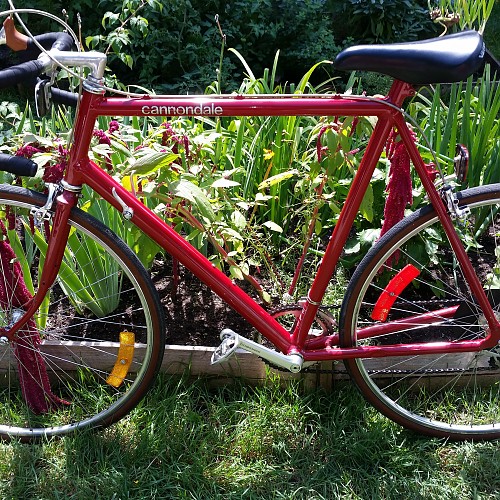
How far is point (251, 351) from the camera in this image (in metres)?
2.09

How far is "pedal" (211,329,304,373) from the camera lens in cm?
205

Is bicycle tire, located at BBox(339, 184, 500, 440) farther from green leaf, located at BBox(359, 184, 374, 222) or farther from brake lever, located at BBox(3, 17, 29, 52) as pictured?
brake lever, located at BBox(3, 17, 29, 52)

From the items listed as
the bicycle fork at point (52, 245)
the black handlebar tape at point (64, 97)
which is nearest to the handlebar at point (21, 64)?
the black handlebar tape at point (64, 97)

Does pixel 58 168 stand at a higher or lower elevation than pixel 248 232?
higher

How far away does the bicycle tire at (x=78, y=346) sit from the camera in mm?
2162

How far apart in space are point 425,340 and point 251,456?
2.62ft

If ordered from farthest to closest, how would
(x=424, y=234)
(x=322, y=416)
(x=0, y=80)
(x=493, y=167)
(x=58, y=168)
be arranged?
(x=493, y=167), (x=424, y=234), (x=322, y=416), (x=58, y=168), (x=0, y=80)

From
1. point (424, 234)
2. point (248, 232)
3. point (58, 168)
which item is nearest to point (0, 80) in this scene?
point (58, 168)

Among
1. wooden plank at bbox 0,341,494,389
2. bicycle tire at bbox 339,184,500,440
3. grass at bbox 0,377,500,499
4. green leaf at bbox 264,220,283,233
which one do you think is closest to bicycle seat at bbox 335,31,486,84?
bicycle tire at bbox 339,184,500,440

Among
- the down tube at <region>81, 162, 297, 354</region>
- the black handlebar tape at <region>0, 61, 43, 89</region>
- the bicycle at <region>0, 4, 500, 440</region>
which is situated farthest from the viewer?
the down tube at <region>81, 162, 297, 354</region>

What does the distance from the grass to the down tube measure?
353 millimetres

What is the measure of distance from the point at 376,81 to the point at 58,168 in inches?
121

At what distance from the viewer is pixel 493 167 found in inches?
108

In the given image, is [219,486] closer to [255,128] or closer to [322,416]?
[322,416]
